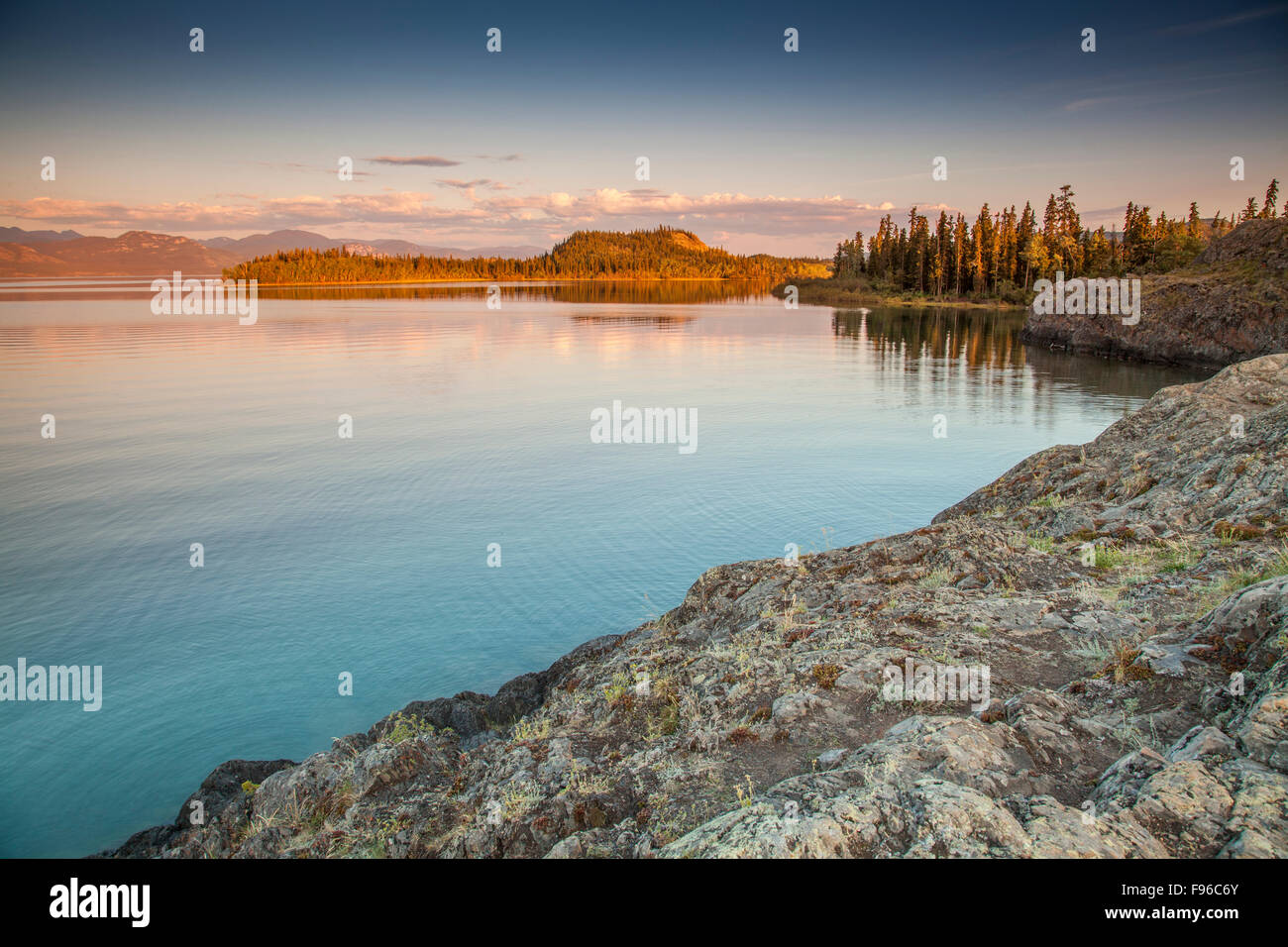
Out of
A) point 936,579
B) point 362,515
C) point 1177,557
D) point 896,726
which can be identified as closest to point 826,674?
point 896,726

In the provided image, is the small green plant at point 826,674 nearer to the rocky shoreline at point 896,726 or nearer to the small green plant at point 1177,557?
the rocky shoreline at point 896,726

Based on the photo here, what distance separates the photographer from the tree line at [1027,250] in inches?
4299

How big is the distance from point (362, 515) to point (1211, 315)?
5994 centimetres

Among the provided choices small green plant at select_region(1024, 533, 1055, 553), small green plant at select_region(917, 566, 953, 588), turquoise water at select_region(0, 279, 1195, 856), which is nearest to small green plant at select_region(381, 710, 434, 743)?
turquoise water at select_region(0, 279, 1195, 856)

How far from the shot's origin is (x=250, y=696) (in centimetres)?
1231

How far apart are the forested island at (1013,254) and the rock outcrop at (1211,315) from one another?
3263cm

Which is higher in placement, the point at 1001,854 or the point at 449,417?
the point at 449,417

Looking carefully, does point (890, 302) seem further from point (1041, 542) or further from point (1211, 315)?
point (1041, 542)

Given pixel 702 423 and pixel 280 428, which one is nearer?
pixel 280 428

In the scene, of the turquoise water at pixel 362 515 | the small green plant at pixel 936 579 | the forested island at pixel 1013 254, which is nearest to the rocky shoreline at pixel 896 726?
the small green plant at pixel 936 579
